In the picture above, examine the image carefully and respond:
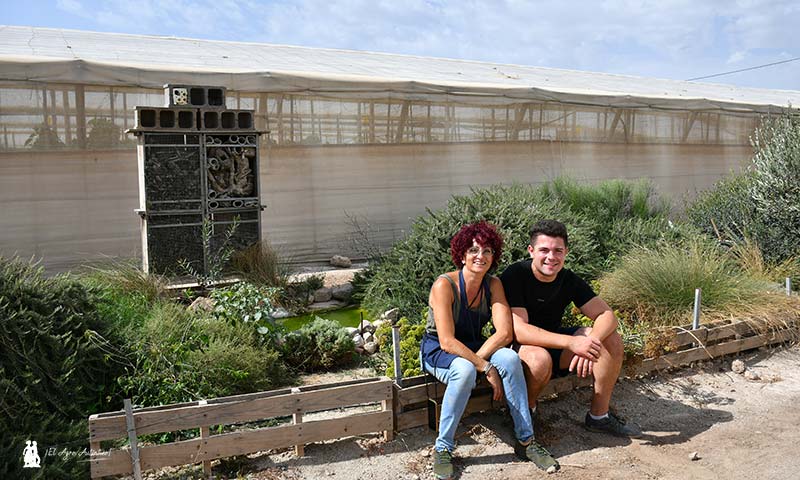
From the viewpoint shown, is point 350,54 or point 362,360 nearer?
point 362,360

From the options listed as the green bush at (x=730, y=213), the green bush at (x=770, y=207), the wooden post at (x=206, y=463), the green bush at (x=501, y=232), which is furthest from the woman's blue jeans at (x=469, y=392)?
the green bush at (x=730, y=213)

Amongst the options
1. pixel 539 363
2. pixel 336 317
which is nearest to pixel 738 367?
pixel 539 363

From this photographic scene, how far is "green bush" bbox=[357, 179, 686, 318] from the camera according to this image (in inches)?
244

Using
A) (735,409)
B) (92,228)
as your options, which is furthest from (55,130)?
(735,409)

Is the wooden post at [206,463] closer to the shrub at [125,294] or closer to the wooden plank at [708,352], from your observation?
the shrub at [125,294]

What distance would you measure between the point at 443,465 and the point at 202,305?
10.5 ft

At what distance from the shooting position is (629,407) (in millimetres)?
5047

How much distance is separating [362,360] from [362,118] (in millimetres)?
5530

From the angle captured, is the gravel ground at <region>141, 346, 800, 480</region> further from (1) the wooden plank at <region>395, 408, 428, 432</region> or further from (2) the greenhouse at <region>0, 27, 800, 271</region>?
(2) the greenhouse at <region>0, 27, 800, 271</region>

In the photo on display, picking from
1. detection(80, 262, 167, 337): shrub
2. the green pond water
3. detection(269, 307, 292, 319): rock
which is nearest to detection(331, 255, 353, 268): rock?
the green pond water

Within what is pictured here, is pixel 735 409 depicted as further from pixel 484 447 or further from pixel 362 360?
pixel 362 360

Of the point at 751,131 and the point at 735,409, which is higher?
the point at 751,131

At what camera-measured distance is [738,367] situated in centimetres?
585

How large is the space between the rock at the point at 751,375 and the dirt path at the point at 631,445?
19cm
